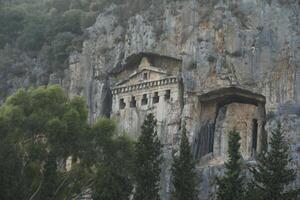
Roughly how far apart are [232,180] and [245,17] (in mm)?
14652

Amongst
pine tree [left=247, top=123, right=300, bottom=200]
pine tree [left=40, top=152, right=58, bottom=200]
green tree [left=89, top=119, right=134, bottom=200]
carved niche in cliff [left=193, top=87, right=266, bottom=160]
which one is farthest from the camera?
carved niche in cliff [left=193, top=87, right=266, bottom=160]

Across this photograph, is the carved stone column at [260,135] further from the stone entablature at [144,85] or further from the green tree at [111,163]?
the green tree at [111,163]

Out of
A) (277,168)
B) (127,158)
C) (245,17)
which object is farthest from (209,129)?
(277,168)

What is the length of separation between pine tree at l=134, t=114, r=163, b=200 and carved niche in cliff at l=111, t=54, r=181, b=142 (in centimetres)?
991

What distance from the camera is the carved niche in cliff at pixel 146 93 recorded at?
1628 inches

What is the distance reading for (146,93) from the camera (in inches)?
1682

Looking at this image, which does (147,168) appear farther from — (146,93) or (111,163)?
(146,93)

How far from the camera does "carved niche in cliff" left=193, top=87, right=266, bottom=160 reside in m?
39.3

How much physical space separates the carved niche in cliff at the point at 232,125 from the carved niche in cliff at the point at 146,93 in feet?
5.94

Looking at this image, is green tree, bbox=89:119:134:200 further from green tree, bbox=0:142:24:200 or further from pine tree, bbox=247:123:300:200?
pine tree, bbox=247:123:300:200

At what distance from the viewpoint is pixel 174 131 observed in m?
40.5

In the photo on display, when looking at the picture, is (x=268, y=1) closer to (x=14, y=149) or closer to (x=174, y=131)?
(x=174, y=131)

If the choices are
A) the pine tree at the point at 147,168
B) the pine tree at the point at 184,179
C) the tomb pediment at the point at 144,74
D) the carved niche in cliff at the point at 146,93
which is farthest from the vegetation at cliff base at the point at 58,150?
the tomb pediment at the point at 144,74

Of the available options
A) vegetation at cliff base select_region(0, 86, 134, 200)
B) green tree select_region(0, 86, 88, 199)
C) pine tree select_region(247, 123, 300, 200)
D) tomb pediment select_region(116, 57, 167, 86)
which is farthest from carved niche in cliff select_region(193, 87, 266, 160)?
pine tree select_region(247, 123, 300, 200)
